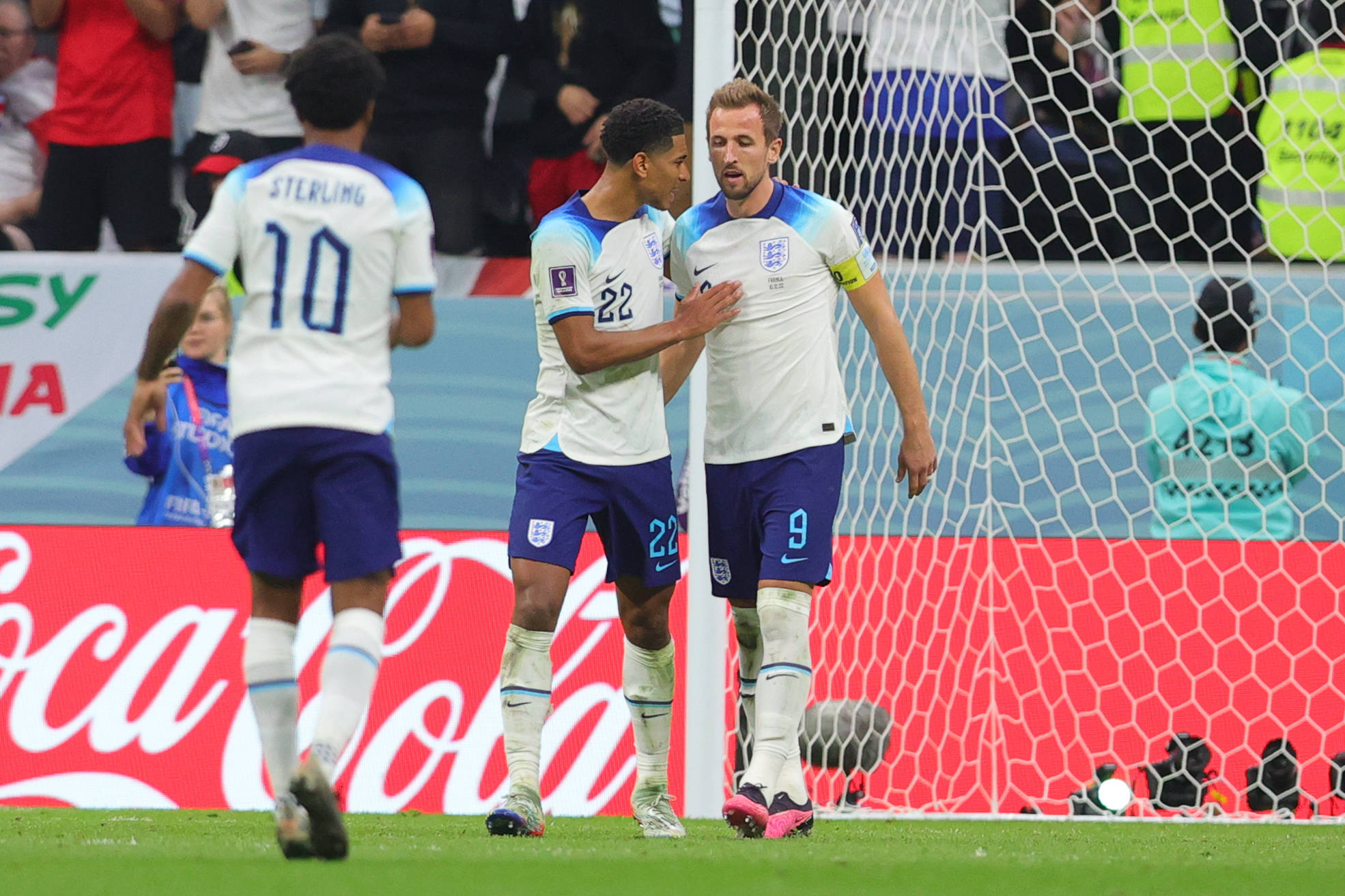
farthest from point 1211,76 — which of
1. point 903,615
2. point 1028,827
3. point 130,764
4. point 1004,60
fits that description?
point 130,764

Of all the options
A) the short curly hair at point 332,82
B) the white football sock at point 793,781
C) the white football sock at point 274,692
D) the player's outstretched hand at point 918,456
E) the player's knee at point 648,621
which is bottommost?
the white football sock at point 793,781

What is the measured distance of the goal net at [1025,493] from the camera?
6.20m

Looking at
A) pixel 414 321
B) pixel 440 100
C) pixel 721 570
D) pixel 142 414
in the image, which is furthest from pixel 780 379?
pixel 440 100

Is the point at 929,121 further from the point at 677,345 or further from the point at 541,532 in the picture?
the point at 541,532

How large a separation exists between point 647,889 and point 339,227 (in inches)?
56.2

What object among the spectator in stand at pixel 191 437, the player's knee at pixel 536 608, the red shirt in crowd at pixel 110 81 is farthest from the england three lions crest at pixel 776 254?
the red shirt in crowd at pixel 110 81

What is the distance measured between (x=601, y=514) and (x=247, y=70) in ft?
14.6

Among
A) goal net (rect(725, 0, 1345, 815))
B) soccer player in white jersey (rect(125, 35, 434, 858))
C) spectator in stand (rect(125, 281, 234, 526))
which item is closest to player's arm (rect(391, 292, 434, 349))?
soccer player in white jersey (rect(125, 35, 434, 858))

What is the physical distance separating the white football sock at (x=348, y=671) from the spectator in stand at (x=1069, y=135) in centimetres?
414

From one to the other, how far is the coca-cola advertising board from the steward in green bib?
1.84 metres

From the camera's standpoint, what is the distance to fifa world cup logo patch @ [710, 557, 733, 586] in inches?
195

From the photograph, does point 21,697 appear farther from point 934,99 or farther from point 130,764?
point 934,99

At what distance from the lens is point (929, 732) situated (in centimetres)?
631

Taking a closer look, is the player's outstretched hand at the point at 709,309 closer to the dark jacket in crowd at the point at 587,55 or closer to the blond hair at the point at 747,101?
the blond hair at the point at 747,101
